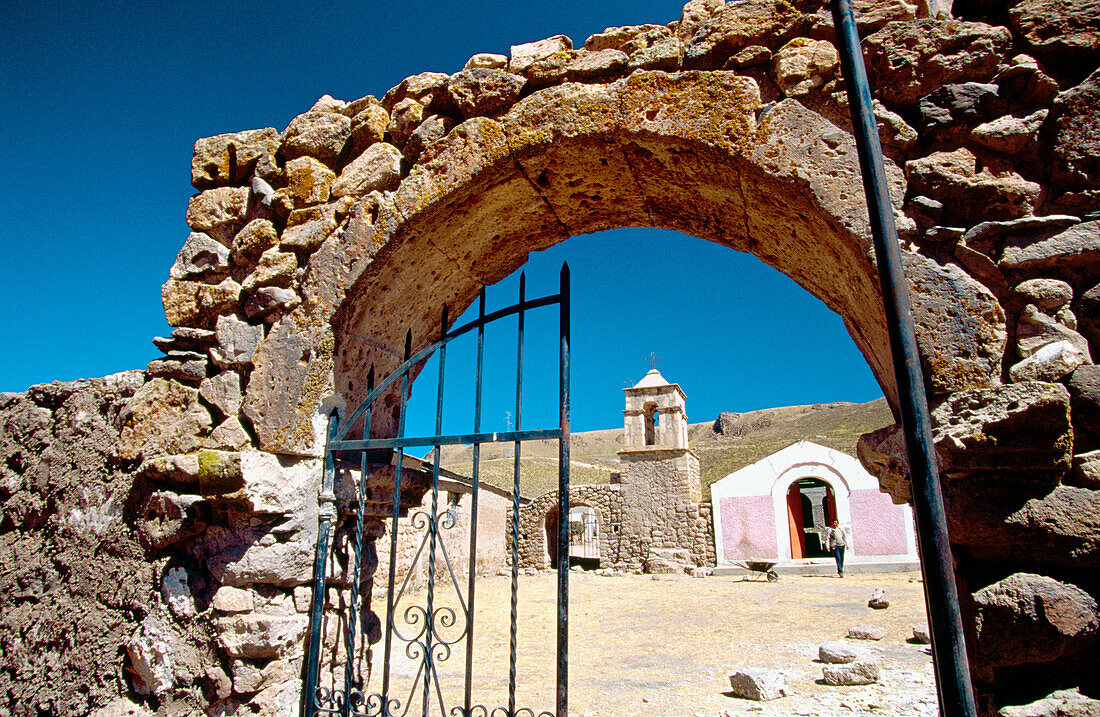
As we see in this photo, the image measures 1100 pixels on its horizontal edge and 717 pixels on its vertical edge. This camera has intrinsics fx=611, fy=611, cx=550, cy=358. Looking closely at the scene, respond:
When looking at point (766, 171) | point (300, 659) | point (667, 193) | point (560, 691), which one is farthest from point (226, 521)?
point (766, 171)

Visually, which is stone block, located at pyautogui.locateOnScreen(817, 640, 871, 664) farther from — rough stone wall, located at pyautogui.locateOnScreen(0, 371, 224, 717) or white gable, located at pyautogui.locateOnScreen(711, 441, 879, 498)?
white gable, located at pyautogui.locateOnScreen(711, 441, 879, 498)

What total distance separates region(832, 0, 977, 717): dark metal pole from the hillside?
16.1 metres

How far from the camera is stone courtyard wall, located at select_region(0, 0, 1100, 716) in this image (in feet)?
5.65

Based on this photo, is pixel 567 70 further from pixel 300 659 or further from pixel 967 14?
pixel 300 659

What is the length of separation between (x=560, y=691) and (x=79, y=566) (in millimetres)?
2218

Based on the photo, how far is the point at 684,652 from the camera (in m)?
6.82

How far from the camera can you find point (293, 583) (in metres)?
2.55

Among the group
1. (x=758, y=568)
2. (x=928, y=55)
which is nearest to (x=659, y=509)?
(x=758, y=568)

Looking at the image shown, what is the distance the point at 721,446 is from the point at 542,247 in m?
39.4

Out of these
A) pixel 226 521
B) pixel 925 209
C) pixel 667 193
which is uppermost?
pixel 667 193

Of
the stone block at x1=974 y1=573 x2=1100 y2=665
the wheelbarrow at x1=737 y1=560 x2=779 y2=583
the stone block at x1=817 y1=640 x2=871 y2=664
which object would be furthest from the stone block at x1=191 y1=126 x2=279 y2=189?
the wheelbarrow at x1=737 y1=560 x2=779 y2=583

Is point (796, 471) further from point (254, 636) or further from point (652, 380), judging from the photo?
point (254, 636)

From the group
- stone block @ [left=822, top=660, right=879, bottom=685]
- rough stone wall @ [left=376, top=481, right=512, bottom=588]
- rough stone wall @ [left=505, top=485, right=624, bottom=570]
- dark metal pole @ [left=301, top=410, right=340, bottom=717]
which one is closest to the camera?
dark metal pole @ [left=301, top=410, right=340, bottom=717]

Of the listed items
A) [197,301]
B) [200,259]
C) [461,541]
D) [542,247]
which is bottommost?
[461,541]
